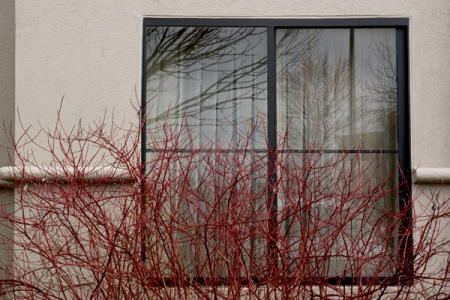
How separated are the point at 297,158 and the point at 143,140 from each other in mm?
1621

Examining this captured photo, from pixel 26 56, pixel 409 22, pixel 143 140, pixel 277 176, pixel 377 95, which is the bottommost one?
pixel 277 176

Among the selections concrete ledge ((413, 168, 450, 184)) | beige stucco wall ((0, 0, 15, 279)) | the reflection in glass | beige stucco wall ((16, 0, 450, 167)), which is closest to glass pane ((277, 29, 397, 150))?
the reflection in glass

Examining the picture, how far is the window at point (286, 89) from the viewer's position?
16.5 ft

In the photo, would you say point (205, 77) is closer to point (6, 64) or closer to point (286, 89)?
point (286, 89)

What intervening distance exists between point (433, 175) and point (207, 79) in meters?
2.49

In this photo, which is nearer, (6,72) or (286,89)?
(286,89)

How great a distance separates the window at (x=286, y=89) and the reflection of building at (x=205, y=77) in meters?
0.02

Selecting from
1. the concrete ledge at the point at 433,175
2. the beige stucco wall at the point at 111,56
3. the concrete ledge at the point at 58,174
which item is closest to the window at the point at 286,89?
the beige stucco wall at the point at 111,56

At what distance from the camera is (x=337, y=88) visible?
5094mm

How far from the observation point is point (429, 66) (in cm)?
493

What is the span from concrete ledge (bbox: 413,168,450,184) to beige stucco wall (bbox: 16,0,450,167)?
0.63ft

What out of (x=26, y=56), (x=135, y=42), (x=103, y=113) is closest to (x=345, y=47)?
(x=135, y=42)

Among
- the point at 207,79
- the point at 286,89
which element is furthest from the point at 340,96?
the point at 207,79

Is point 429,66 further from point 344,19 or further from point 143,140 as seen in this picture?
point 143,140
